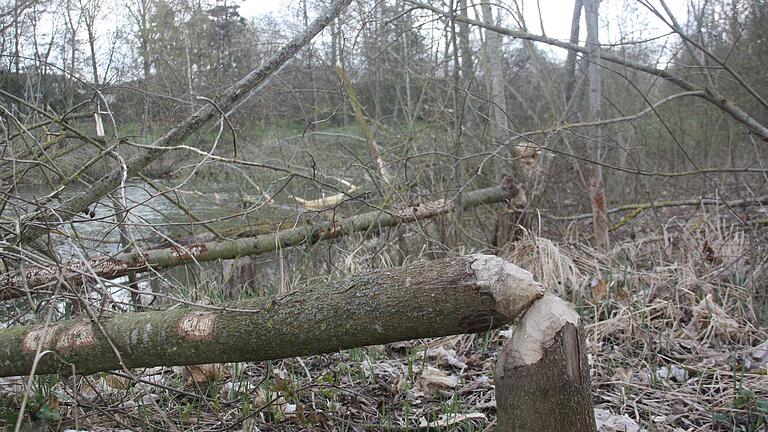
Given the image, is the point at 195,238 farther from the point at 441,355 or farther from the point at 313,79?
the point at 441,355

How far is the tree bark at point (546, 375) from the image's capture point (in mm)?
2156

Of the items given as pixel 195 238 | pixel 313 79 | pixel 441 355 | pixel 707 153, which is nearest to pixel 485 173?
pixel 313 79

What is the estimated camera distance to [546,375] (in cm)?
216

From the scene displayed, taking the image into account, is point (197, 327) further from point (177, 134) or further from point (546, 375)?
point (177, 134)

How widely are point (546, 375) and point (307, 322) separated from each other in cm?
81

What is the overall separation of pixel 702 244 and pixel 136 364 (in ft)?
14.4

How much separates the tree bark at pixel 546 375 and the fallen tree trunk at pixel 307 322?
0.09 m

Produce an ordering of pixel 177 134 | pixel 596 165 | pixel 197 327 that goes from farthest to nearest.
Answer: pixel 596 165 → pixel 177 134 → pixel 197 327

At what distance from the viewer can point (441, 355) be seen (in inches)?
143

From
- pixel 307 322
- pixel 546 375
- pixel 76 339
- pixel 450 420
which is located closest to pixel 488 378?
pixel 450 420

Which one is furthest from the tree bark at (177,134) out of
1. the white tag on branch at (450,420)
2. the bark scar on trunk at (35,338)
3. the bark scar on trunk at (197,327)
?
the white tag on branch at (450,420)

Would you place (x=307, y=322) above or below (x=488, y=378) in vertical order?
above

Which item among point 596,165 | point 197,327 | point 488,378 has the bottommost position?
point 488,378

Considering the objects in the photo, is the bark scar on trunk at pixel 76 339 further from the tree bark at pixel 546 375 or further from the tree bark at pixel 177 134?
the tree bark at pixel 546 375
